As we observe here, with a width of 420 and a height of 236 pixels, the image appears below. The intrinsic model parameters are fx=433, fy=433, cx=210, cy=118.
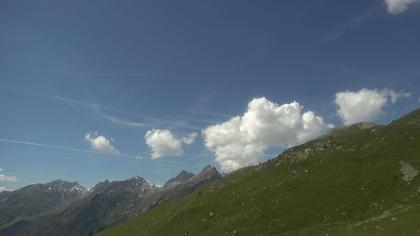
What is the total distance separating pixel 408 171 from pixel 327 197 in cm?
1397

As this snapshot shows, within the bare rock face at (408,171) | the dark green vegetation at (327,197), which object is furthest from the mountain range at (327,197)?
the bare rock face at (408,171)

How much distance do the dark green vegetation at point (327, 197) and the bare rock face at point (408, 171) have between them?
158 millimetres

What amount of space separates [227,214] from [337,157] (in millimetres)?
26482

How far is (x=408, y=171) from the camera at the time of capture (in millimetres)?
69062

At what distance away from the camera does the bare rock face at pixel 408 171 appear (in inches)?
2613

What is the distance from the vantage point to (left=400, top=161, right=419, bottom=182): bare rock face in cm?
6638

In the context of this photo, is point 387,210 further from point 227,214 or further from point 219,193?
point 219,193

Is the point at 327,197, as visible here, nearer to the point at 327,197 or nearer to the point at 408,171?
the point at 327,197

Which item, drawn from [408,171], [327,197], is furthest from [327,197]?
[408,171]

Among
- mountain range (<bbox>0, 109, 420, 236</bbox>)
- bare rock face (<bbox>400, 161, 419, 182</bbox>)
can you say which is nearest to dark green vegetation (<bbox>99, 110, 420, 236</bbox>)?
mountain range (<bbox>0, 109, 420, 236</bbox>)

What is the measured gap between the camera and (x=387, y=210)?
186 feet

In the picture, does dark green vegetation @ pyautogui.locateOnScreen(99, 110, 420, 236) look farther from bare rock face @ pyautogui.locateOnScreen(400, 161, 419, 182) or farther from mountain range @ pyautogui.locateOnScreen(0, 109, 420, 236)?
bare rock face @ pyautogui.locateOnScreen(400, 161, 419, 182)

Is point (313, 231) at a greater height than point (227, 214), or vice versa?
point (227, 214)

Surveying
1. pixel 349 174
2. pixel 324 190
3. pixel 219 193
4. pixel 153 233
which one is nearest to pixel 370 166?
pixel 349 174
